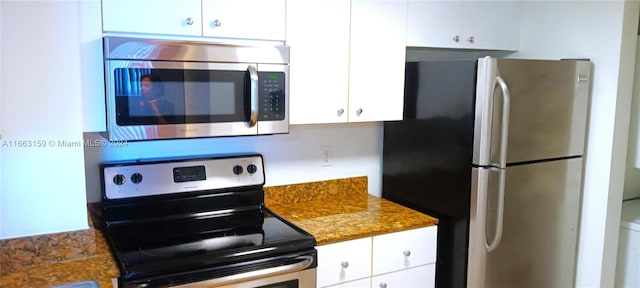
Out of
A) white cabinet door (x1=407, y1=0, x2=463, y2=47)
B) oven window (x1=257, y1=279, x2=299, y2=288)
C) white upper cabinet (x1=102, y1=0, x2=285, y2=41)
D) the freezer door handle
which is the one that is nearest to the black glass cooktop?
oven window (x1=257, y1=279, x2=299, y2=288)

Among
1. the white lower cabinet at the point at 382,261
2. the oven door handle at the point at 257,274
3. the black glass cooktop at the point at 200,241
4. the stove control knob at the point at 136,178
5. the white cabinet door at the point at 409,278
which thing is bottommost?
the white cabinet door at the point at 409,278

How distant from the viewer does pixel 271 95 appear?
201 cm

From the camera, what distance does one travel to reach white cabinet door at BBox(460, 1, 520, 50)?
2.56 meters

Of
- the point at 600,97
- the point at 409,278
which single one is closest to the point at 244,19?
the point at 409,278

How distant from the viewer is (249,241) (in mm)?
1889

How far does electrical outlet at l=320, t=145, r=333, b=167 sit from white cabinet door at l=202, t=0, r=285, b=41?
736mm

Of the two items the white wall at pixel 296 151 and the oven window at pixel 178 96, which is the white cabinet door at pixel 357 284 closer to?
the white wall at pixel 296 151

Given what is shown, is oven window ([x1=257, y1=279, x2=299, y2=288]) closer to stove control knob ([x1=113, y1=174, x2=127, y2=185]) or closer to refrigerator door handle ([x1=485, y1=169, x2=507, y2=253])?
stove control knob ([x1=113, y1=174, x2=127, y2=185])

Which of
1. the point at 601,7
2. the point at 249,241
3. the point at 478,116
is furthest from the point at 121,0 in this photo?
the point at 601,7

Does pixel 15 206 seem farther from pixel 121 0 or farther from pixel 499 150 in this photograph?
pixel 499 150

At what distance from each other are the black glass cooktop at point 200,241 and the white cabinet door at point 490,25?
1395 millimetres

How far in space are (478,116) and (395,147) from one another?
2.00 feet

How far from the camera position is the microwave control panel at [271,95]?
1.99 metres

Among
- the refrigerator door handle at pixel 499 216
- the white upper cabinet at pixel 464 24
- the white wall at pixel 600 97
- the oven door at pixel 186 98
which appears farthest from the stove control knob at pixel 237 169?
the white wall at pixel 600 97
